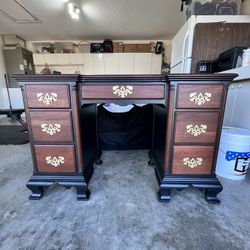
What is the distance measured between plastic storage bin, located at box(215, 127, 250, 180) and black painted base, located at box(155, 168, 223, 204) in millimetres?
360

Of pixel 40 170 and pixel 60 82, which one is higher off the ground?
pixel 60 82

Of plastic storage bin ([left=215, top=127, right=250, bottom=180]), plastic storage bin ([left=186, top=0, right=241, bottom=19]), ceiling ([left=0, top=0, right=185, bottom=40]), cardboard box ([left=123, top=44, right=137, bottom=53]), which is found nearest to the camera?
plastic storage bin ([left=215, top=127, right=250, bottom=180])

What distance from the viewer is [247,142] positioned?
1189 millimetres

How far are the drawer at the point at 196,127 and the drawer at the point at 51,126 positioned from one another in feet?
2.27

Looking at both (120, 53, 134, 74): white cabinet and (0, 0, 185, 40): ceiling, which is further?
→ (120, 53, 134, 74): white cabinet

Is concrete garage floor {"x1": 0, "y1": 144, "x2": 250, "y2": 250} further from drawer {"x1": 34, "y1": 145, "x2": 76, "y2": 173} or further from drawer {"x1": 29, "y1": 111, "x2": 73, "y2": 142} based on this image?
drawer {"x1": 29, "y1": 111, "x2": 73, "y2": 142}

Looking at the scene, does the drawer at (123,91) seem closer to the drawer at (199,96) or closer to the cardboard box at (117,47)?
the drawer at (199,96)

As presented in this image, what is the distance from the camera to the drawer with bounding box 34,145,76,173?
3.36 ft

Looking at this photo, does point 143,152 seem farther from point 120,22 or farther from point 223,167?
point 120,22

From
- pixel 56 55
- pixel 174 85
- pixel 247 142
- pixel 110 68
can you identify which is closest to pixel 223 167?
pixel 247 142

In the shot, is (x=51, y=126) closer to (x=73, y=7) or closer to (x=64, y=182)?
(x=64, y=182)

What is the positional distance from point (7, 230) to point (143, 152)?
1.36 m

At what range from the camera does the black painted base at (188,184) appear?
1.03 meters

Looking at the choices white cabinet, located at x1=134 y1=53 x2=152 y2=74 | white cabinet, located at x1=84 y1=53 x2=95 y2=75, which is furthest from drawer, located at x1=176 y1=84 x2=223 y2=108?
white cabinet, located at x1=84 y1=53 x2=95 y2=75
